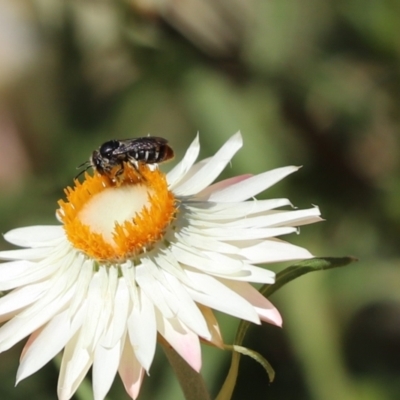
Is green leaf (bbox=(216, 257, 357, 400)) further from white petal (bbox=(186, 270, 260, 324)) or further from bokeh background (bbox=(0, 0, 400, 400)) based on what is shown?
bokeh background (bbox=(0, 0, 400, 400))

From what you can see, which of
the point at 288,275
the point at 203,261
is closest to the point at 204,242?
the point at 203,261

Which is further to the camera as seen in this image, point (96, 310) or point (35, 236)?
point (35, 236)

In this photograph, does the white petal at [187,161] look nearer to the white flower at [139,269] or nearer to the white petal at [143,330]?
the white flower at [139,269]

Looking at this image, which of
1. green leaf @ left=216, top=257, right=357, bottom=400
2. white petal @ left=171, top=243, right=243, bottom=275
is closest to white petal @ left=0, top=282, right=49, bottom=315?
white petal @ left=171, top=243, right=243, bottom=275

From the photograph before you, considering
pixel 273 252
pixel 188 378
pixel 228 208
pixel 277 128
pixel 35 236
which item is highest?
pixel 277 128

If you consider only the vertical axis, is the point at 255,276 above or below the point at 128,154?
below

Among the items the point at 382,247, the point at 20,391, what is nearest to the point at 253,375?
the point at 382,247

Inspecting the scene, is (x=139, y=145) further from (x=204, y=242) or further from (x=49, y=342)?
(x=49, y=342)
